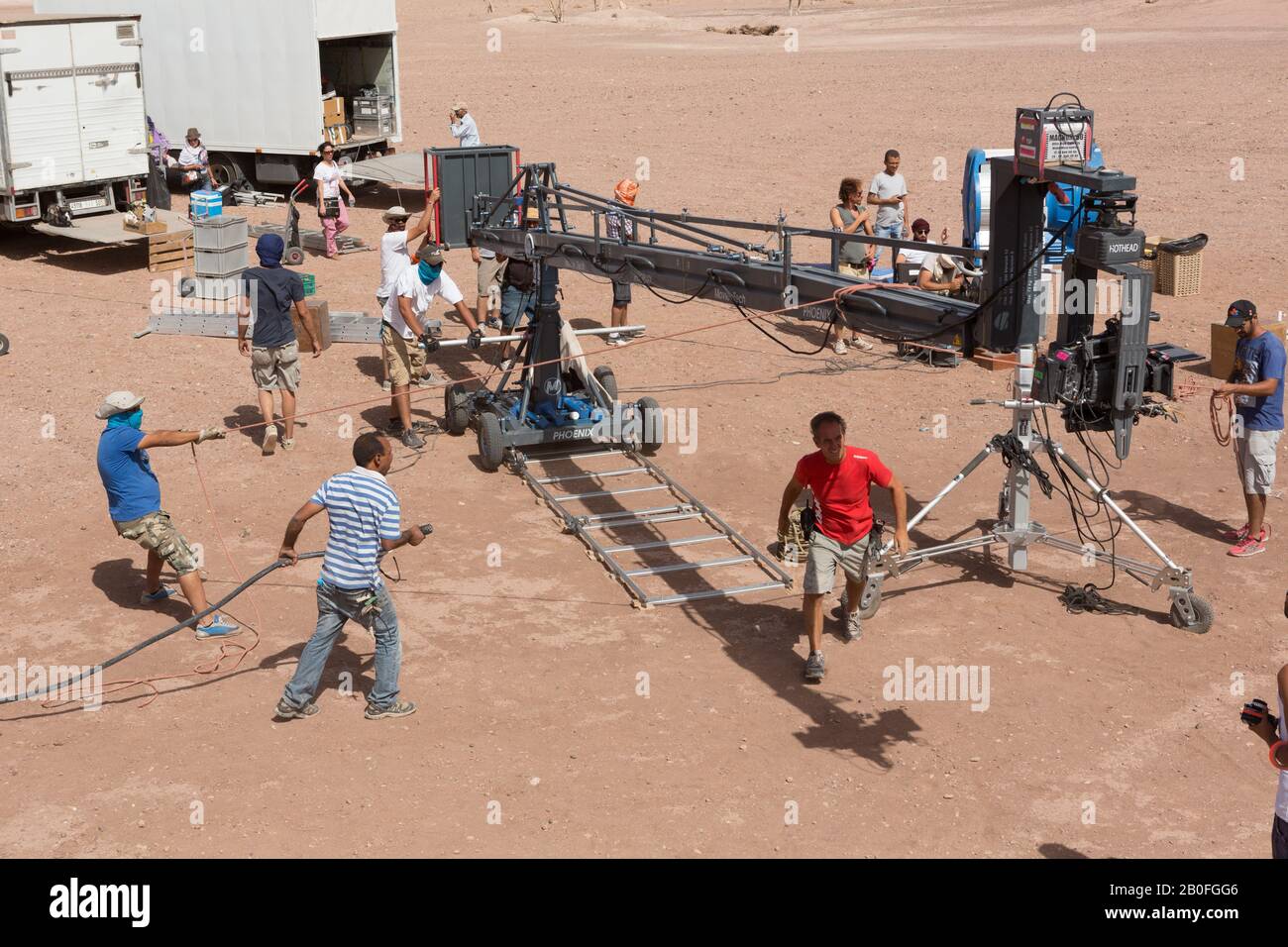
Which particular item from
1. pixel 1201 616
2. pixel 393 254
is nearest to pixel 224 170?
pixel 393 254

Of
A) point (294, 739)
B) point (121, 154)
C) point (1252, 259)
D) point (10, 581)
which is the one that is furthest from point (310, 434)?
point (1252, 259)

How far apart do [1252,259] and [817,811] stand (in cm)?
1652

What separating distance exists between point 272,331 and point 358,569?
5.51m

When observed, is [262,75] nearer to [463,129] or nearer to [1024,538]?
[463,129]

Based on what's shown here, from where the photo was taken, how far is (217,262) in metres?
18.9

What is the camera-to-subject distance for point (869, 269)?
17.8 m

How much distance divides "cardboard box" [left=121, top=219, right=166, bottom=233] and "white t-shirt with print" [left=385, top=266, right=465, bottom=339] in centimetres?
802

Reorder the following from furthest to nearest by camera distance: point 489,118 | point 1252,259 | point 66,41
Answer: point 489,118 < point 1252,259 < point 66,41

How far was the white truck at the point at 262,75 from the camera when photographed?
24078mm

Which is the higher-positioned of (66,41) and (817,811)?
(66,41)

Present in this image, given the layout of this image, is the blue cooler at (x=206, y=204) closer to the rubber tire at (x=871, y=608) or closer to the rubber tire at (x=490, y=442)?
the rubber tire at (x=490, y=442)

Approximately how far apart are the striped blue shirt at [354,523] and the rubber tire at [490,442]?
472cm

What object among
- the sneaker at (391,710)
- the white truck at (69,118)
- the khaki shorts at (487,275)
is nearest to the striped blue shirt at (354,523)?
the sneaker at (391,710)

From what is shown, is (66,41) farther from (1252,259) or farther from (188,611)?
(1252,259)
